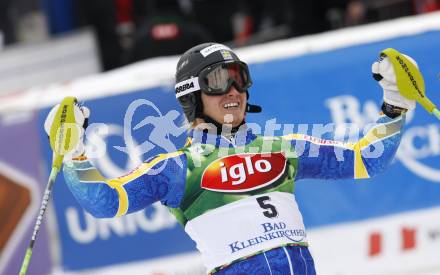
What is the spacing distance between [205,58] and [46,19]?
259 inches

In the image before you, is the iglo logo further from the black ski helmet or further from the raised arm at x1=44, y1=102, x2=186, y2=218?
the black ski helmet

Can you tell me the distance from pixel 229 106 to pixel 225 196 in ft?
1.53

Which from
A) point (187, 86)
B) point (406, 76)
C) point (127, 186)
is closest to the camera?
point (127, 186)

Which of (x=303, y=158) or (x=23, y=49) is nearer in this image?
(x=303, y=158)

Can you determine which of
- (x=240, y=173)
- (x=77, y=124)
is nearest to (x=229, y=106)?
(x=240, y=173)

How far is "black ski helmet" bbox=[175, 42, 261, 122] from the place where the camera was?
17.1ft

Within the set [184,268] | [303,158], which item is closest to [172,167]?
[303,158]

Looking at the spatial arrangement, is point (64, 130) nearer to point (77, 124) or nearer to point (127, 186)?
point (77, 124)

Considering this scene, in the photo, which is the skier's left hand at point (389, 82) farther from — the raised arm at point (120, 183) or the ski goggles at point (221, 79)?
the raised arm at point (120, 183)

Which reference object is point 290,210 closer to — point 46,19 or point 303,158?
point 303,158

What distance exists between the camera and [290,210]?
5062 mm

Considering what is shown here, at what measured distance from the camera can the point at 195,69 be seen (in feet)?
17.2

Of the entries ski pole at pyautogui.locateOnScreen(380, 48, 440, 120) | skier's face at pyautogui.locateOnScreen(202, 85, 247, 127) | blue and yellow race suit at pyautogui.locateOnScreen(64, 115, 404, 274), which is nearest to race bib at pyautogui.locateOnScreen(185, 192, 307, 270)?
blue and yellow race suit at pyautogui.locateOnScreen(64, 115, 404, 274)

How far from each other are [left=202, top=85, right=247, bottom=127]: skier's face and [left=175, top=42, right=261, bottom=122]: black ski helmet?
0.08 m
